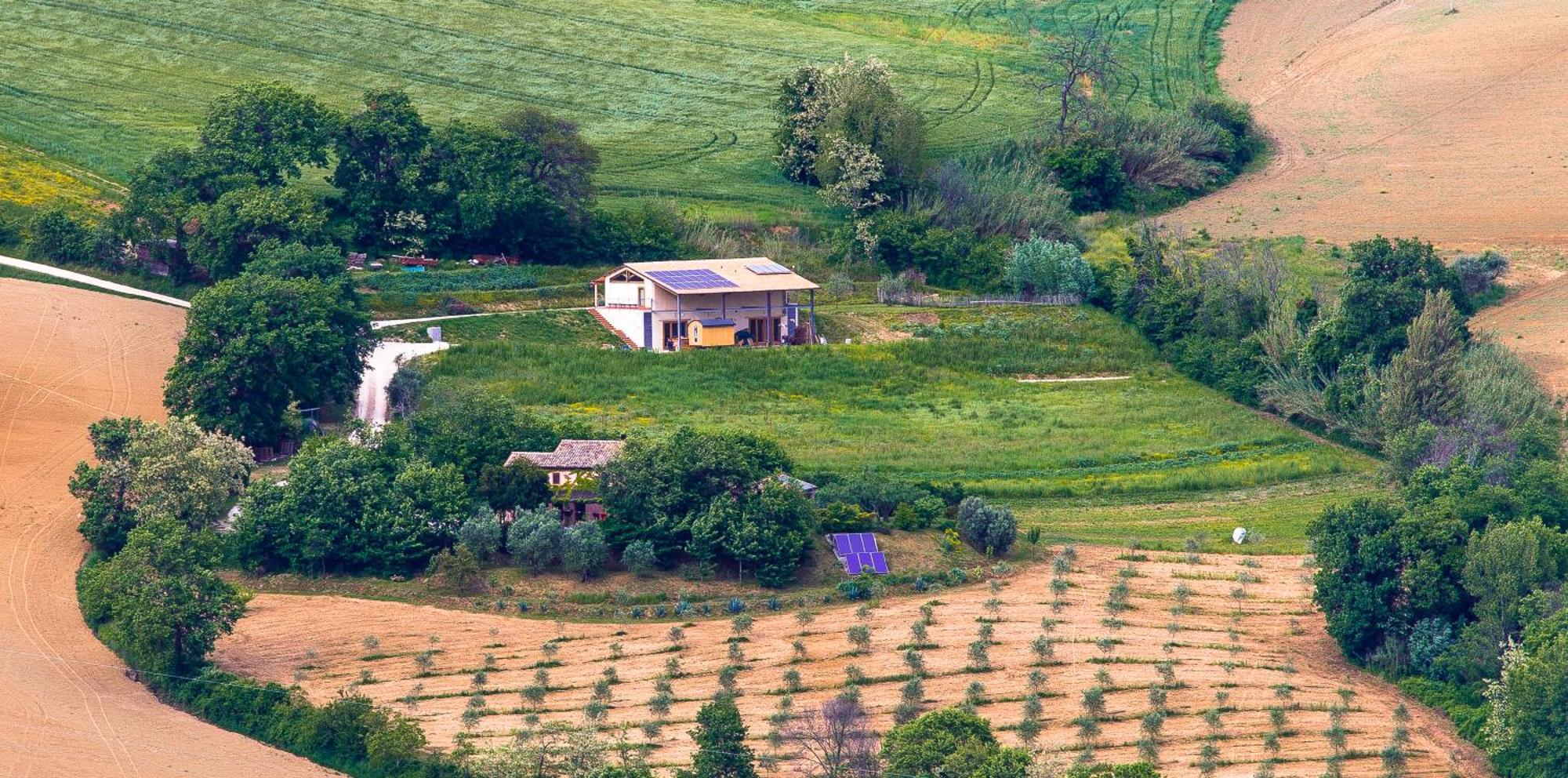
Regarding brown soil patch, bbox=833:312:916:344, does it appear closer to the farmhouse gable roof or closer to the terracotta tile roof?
the farmhouse gable roof

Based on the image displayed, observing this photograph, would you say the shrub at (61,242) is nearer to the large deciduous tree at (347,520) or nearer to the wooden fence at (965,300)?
the large deciduous tree at (347,520)

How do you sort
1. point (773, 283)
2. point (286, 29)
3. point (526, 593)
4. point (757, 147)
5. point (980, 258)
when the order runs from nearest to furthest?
point (526, 593)
point (773, 283)
point (980, 258)
point (757, 147)
point (286, 29)

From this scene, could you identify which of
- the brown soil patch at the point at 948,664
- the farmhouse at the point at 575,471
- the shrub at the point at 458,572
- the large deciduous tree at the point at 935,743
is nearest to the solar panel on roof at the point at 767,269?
the farmhouse at the point at 575,471

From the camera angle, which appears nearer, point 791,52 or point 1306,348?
point 1306,348

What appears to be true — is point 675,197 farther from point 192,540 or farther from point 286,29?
point 192,540

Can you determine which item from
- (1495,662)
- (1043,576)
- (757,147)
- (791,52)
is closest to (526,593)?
(1043,576)
